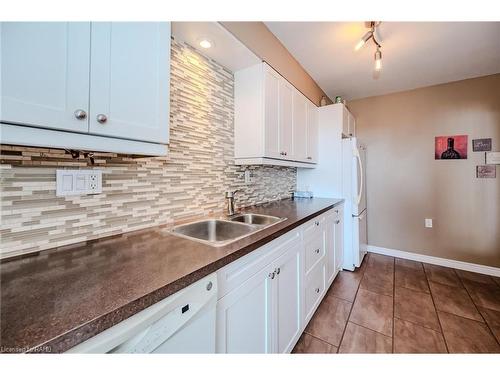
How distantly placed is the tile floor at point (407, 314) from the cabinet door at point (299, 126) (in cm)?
147

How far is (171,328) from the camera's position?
0.58 m

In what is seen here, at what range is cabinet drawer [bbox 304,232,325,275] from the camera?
1538 mm

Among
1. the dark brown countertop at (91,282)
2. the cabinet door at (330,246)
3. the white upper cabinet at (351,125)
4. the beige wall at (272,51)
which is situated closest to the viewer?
the dark brown countertop at (91,282)

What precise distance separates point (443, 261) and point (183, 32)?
12.7 feet

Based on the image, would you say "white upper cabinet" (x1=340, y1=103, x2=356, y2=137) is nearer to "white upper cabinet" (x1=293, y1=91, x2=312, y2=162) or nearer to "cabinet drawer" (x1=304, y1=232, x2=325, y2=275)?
"white upper cabinet" (x1=293, y1=91, x2=312, y2=162)

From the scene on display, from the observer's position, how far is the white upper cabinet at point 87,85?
0.56 m

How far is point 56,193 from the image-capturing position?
83 centimetres

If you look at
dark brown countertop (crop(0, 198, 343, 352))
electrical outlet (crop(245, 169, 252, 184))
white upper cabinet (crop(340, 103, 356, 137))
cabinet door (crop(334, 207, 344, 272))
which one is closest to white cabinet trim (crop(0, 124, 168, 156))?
dark brown countertop (crop(0, 198, 343, 352))

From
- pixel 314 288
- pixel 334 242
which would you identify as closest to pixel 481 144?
pixel 334 242

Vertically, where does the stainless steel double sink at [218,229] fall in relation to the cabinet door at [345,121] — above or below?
below

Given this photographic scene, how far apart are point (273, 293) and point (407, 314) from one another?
57.7 inches

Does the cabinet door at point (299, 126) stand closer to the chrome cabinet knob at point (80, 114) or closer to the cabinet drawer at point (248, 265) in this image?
the cabinet drawer at point (248, 265)

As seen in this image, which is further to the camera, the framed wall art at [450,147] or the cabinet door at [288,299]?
the framed wall art at [450,147]

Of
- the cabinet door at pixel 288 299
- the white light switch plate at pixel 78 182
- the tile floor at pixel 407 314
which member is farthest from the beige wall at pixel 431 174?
the white light switch plate at pixel 78 182
